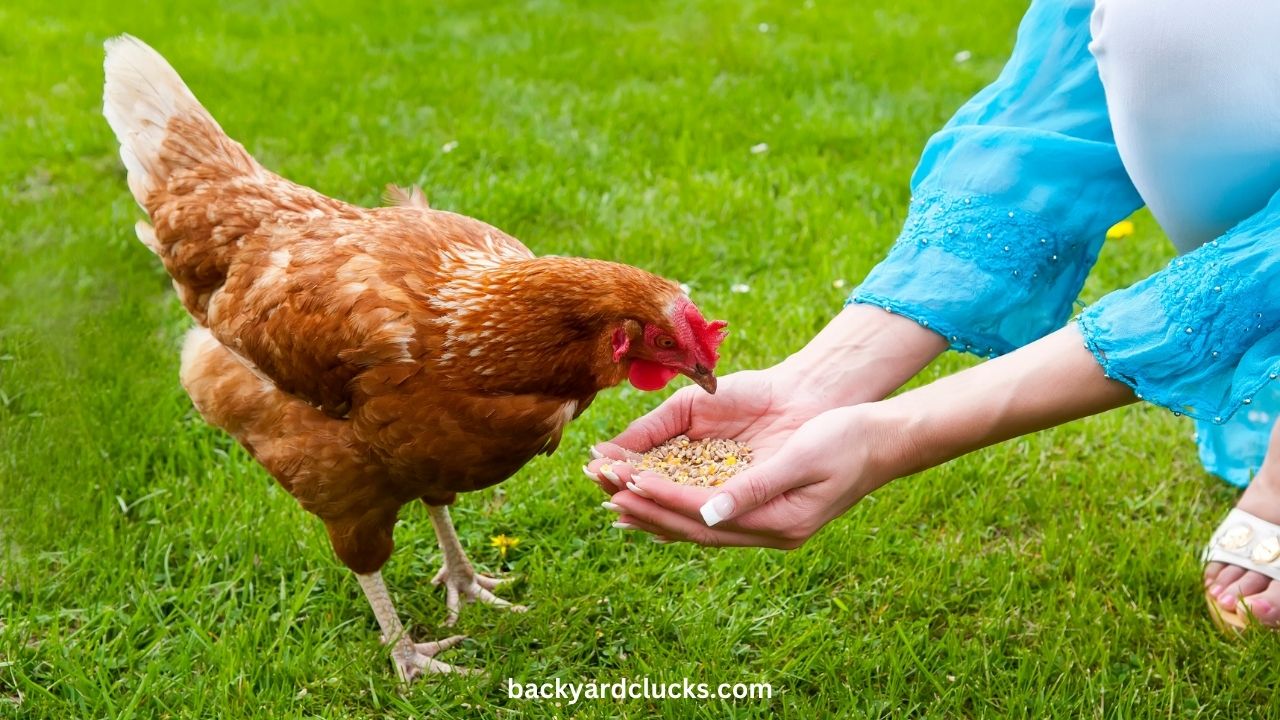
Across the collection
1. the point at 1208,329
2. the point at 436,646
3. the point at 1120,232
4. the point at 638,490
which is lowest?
the point at 436,646

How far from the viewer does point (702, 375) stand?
214 centimetres

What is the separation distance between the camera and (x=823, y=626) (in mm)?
2617

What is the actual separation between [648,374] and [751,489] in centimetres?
40

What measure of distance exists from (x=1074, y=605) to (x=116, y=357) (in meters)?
3.00

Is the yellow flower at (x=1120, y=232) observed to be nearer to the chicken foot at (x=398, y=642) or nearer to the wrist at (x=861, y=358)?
the wrist at (x=861, y=358)

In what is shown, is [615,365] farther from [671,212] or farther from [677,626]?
[671,212]

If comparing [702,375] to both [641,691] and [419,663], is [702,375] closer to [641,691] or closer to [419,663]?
[641,691]

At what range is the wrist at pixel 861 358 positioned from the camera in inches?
96.0

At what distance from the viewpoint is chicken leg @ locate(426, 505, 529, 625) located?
2791 mm

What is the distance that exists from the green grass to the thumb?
708 mm

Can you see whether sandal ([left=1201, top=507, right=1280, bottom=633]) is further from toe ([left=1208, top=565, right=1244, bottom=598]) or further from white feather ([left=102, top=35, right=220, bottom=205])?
white feather ([left=102, top=35, right=220, bottom=205])

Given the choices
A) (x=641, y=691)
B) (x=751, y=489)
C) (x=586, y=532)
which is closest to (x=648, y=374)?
(x=751, y=489)

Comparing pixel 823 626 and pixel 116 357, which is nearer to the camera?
pixel 823 626

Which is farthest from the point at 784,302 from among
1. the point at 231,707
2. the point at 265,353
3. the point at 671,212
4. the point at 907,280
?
the point at 231,707
